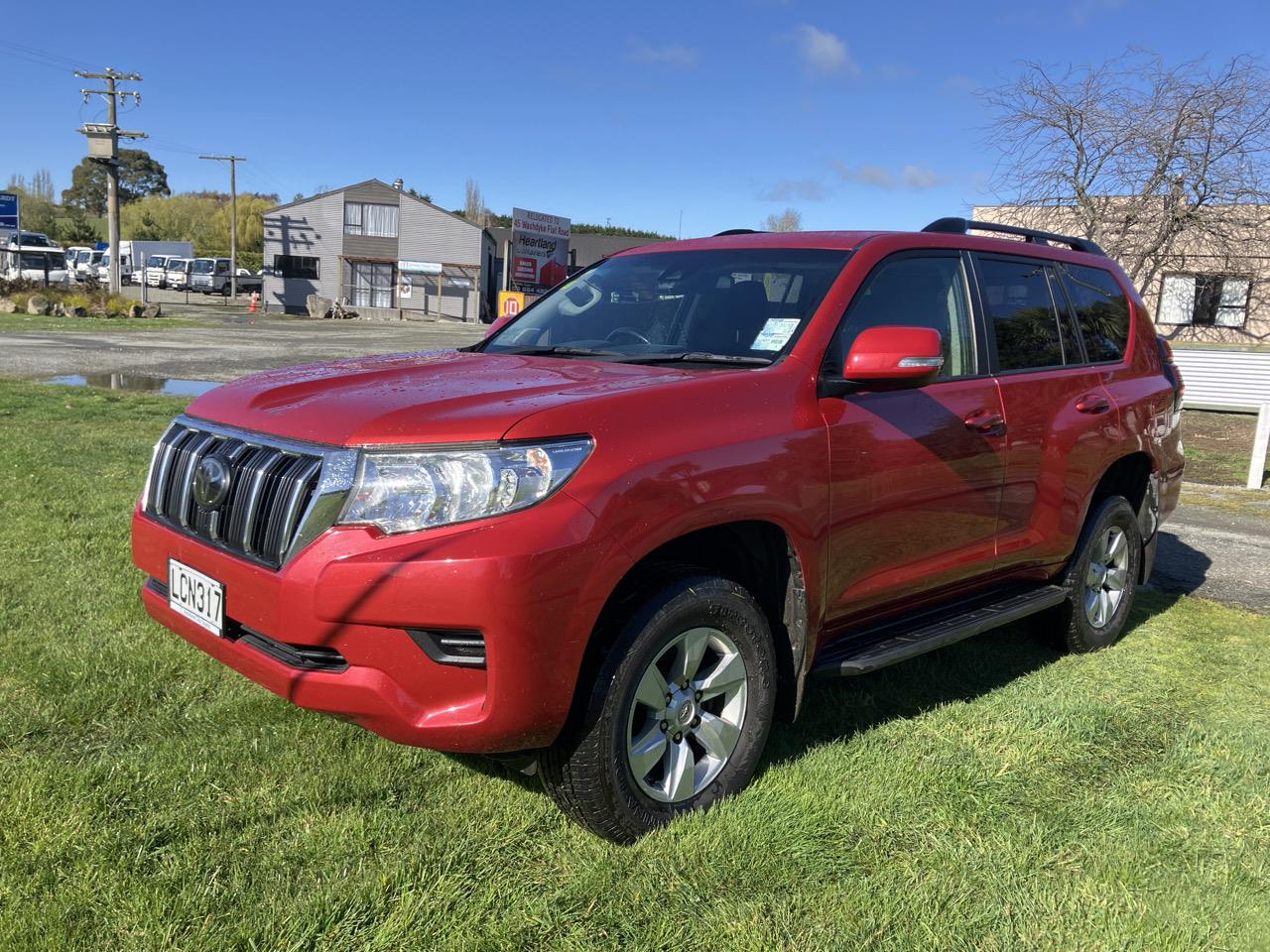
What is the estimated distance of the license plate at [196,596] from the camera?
9.22 feet

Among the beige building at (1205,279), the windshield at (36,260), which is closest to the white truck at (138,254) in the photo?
the windshield at (36,260)

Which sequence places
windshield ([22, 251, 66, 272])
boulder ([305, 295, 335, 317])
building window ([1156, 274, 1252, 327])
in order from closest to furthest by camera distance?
building window ([1156, 274, 1252, 327]) < boulder ([305, 295, 335, 317]) < windshield ([22, 251, 66, 272])

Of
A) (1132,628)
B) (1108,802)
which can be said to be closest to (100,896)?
(1108,802)

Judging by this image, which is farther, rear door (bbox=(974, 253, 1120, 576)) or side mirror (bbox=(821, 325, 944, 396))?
rear door (bbox=(974, 253, 1120, 576))

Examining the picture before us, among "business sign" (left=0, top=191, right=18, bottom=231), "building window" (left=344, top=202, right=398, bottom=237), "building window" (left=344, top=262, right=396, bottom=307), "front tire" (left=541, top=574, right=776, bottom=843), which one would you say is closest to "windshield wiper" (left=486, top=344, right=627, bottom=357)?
"front tire" (left=541, top=574, right=776, bottom=843)

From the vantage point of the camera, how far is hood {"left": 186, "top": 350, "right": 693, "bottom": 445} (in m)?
2.59

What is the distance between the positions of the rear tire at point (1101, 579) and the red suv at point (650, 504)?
0.52 ft

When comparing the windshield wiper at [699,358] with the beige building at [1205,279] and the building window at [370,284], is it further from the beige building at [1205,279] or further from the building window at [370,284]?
the building window at [370,284]

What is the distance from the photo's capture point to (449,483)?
2.50 m

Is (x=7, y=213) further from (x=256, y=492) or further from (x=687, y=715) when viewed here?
(x=687, y=715)

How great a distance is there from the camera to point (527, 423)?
255cm

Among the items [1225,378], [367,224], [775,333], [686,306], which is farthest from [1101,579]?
[367,224]

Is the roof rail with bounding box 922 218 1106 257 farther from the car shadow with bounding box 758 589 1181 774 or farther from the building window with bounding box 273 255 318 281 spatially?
the building window with bounding box 273 255 318 281

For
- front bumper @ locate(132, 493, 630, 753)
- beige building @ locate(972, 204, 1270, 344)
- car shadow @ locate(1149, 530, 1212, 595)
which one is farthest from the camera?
beige building @ locate(972, 204, 1270, 344)
